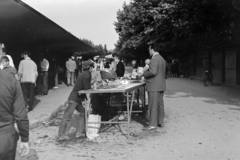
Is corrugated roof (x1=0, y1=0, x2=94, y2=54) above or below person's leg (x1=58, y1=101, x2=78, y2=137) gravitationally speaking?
above

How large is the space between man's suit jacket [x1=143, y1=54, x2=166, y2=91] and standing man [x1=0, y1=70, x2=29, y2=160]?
15.7 ft

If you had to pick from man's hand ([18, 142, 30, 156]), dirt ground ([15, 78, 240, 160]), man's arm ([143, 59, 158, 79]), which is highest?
man's arm ([143, 59, 158, 79])

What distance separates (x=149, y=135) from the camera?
22.8 ft

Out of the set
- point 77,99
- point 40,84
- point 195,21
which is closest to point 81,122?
point 77,99

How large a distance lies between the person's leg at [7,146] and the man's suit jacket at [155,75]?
4.86 m

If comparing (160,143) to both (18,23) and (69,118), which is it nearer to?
(69,118)

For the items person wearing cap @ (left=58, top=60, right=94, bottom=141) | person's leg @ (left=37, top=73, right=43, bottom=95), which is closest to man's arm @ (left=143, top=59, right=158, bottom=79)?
person wearing cap @ (left=58, top=60, right=94, bottom=141)

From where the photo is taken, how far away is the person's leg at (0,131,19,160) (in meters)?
2.68

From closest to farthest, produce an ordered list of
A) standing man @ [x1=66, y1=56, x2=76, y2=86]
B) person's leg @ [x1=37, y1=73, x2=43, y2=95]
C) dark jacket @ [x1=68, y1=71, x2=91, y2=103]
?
dark jacket @ [x1=68, y1=71, x2=91, y2=103] → person's leg @ [x1=37, y1=73, x2=43, y2=95] → standing man @ [x1=66, y1=56, x2=76, y2=86]

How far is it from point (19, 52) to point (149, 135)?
26.5ft

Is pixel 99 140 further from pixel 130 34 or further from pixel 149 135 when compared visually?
pixel 130 34

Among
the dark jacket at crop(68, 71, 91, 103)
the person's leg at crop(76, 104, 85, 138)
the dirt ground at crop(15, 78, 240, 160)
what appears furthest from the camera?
the person's leg at crop(76, 104, 85, 138)

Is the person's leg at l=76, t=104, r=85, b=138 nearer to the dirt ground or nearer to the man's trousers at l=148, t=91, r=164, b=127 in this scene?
the dirt ground

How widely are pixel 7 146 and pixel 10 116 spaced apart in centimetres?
24
